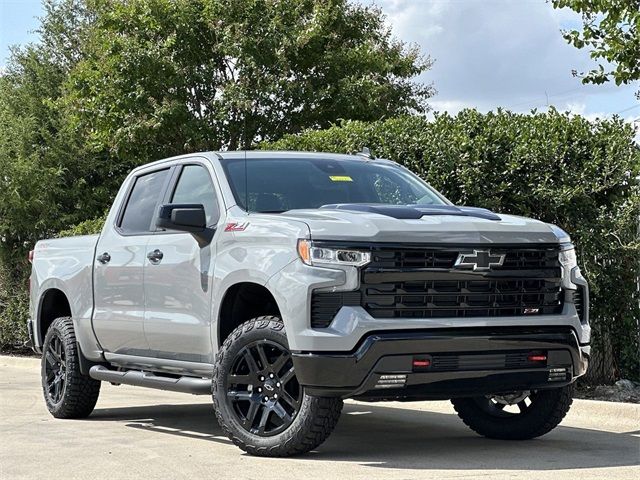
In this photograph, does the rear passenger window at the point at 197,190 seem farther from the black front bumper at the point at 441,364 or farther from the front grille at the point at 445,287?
the black front bumper at the point at 441,364

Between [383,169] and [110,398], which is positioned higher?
[383,169]

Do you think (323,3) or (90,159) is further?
(323,3)

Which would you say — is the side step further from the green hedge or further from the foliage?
the foliage

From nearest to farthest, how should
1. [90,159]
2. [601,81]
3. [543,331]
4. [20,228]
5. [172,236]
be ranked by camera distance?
1. [543,331]
2. [172,236]
3. [601,81]
4. [20,228]
5. [90,159]

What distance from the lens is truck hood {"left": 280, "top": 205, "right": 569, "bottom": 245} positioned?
23.0 feet

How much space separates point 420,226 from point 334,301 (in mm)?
727

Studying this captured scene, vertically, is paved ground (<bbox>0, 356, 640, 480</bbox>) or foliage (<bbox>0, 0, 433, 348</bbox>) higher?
foliage (<bbox>0, 0, 433, 348</bbox>)

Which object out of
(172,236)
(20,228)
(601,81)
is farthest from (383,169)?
(20,228)

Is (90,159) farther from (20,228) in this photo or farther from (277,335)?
(277,335)

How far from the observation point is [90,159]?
25.7 metres

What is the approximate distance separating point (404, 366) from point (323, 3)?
21924mm

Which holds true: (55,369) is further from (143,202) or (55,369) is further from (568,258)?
(568,258)

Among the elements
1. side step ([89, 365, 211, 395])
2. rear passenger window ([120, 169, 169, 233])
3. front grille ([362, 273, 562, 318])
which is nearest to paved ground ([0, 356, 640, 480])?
side step ([89, 365, 211, 395])

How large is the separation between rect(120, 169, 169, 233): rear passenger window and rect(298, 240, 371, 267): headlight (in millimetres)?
2421
